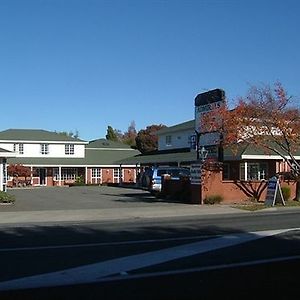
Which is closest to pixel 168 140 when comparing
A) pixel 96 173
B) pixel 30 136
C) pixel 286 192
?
pixel 96 173

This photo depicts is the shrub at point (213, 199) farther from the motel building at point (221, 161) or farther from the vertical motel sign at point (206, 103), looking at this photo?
the vertical motel sign at point (206, 103)

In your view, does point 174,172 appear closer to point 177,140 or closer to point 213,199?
point 213,199

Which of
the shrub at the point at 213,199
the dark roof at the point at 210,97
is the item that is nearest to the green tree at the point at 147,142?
the dark roof at the point at 210,97

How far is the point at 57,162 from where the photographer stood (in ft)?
208

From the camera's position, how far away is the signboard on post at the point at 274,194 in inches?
1089

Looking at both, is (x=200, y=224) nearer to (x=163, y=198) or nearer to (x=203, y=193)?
(x=203, y=193)

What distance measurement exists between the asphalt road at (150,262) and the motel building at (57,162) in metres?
45.5

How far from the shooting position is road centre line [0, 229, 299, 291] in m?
9.05

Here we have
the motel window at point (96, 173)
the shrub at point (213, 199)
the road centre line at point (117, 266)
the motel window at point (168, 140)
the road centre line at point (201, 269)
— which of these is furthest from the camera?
the motel window at point (96, 173)

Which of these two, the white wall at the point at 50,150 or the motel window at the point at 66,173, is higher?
the white wall at the point at 50,150

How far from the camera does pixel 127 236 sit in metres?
15.3

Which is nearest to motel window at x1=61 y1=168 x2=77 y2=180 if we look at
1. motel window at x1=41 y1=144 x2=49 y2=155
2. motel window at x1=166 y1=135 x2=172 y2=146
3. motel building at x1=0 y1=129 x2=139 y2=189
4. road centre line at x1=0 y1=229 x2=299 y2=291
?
motel building at x1=0 y1=129 x2=139 y2=189

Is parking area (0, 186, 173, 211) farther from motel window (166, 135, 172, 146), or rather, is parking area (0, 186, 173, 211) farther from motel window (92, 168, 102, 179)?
motel window (92, 168, 102, 179)

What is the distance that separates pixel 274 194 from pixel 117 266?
1833 centimetres
